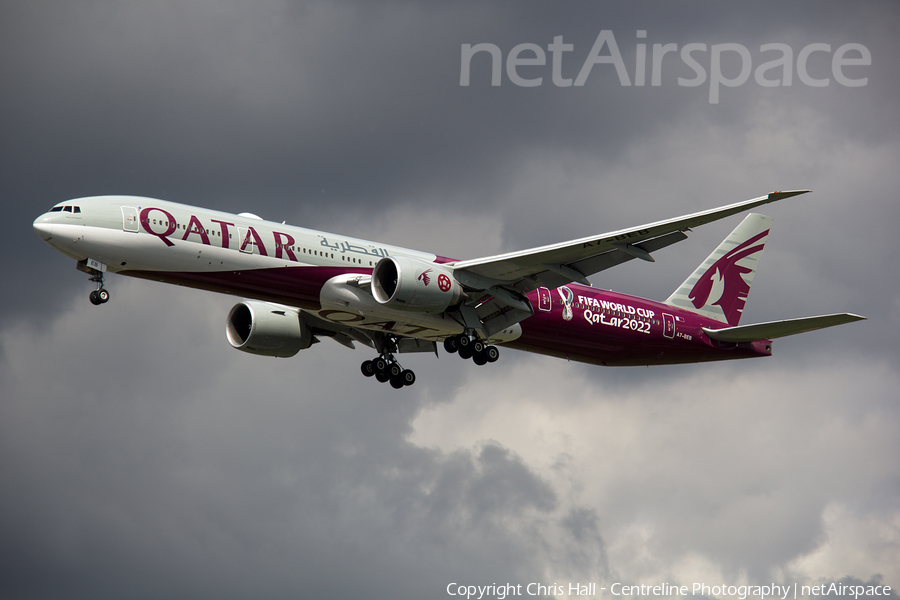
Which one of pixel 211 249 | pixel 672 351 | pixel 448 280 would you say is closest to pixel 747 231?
pixel 672 351

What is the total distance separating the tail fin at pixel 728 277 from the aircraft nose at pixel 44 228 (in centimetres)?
3136

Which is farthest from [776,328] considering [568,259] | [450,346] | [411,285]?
[411,285]

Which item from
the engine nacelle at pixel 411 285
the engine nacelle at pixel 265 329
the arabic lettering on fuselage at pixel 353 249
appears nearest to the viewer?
the engine nacelle at pixel 411 285

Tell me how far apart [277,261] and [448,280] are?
7160mm

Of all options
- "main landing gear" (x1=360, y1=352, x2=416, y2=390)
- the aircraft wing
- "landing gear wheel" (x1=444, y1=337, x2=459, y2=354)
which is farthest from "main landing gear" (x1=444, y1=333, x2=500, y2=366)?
"main landing gear" (x1=360, y1=352, x2=416, y2=390)

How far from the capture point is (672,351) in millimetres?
52094

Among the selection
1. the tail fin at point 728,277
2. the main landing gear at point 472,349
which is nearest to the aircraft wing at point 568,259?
the main landing gear at point 472,349

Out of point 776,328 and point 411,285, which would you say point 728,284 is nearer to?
point 776,328

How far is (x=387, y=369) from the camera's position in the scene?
5144 cm

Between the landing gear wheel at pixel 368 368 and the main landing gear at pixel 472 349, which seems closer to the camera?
the main landing gear at pixel 472 349

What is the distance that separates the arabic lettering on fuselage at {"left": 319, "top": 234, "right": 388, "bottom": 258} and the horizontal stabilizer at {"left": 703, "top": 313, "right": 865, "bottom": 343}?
60.9 ft

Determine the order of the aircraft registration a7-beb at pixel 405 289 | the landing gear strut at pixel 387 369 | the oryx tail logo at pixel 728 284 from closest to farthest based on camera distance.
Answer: the aircraft registration a7-beb at pixel 405 289 → the landing gear strut at pixel 387 369 → the oryx tail logo at pixel 728 284

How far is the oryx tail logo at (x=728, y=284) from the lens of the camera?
55.3 metres

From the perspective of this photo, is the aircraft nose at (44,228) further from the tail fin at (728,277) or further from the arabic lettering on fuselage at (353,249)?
the tail fin at (728,277)
